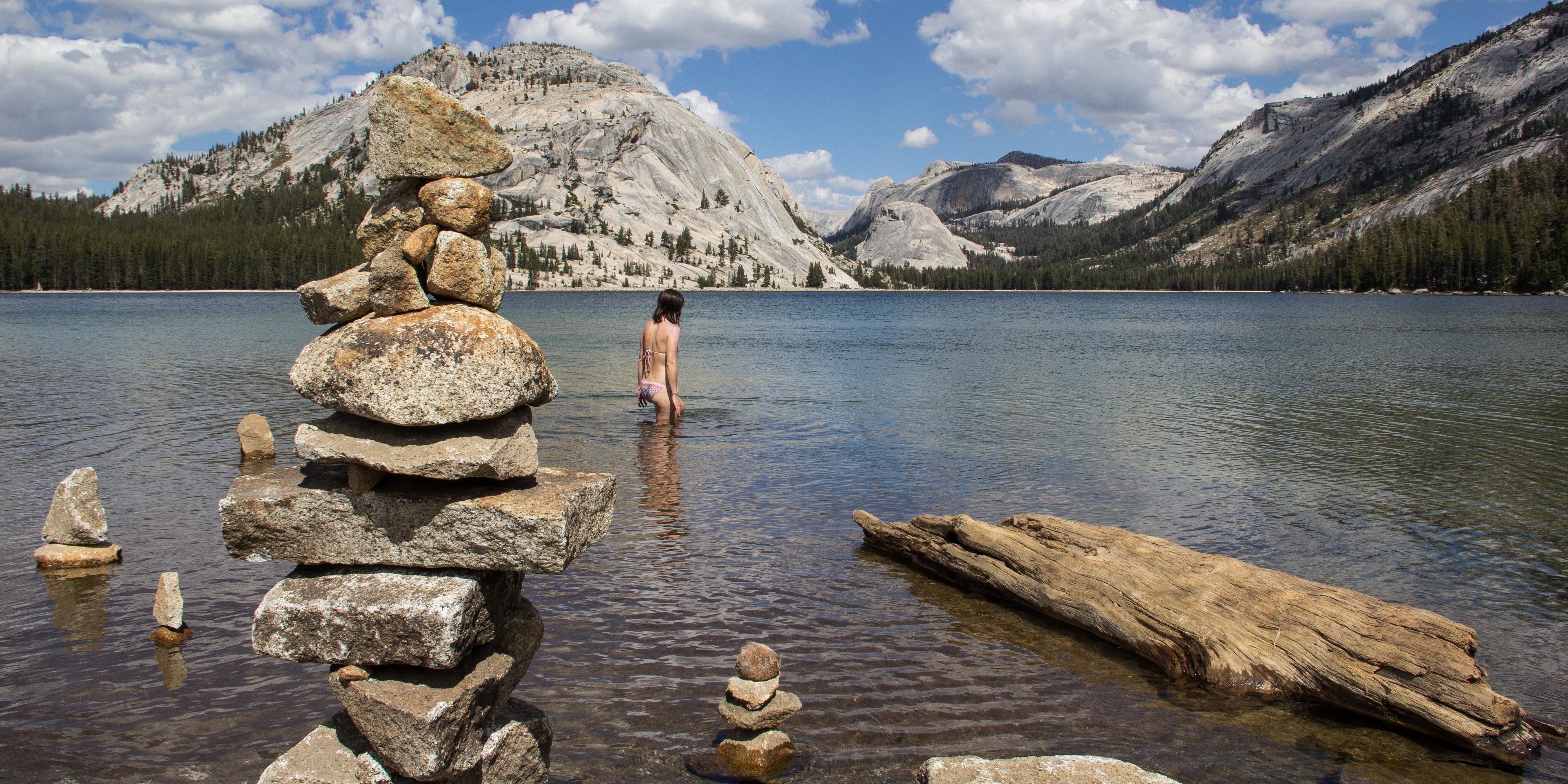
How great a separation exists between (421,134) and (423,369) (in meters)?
2.01

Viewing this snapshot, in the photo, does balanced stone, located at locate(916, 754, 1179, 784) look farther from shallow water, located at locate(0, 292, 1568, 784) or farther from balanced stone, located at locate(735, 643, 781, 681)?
balanced stone, located at locate(735, 643, 781, 681)

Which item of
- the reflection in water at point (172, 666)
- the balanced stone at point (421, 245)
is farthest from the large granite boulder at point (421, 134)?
the reflection in water at point (172, 666)

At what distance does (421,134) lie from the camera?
683 centimetres

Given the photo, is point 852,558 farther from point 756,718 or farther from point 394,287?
point 394,287

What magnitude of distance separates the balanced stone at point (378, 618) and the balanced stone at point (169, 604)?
4.59 meters

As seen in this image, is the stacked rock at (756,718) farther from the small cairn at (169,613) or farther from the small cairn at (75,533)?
the small cairn at (75,533)

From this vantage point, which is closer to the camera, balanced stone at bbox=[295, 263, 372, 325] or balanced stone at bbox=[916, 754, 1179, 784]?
balanced stone at bbox=[916, 754, 1179, 784]

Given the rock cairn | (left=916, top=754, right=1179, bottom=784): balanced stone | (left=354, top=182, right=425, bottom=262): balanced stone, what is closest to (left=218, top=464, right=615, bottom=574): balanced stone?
the rock cairn

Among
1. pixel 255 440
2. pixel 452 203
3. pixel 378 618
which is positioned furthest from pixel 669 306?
pixel 378 618

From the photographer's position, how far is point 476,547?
620 cm

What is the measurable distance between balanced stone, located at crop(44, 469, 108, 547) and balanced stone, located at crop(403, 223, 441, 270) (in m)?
8.84

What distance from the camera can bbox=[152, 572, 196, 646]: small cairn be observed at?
955cm

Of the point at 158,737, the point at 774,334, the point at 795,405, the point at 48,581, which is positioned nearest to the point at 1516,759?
the point at 158,737

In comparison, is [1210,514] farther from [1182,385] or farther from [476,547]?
[1182,385]
